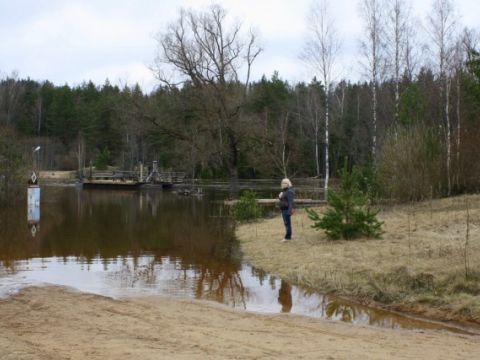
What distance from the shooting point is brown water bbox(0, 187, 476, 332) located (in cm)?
948

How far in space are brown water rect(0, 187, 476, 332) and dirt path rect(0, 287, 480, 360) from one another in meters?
0.84

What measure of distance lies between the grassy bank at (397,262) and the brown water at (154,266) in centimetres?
49

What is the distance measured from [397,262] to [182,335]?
18.3 ft

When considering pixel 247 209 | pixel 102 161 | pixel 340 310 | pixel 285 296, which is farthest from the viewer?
pixel 102 161

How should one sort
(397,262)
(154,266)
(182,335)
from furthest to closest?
(154,266)
(397,262)
(182,335)

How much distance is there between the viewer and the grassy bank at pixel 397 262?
9.25 meters

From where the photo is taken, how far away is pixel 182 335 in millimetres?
6945

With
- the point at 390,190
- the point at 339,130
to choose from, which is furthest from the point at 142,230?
the point at 339,130

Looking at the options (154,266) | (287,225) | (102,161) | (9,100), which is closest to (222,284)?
(154,266)

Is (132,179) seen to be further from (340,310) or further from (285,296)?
(340,310)

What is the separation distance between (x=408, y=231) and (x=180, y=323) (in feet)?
30.0

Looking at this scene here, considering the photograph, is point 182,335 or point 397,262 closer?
point 182,335

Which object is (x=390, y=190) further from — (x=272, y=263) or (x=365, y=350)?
(x=365, y=350)

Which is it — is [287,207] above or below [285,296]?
above
